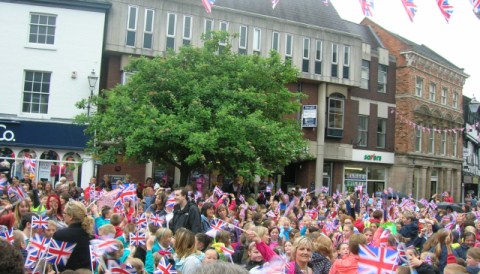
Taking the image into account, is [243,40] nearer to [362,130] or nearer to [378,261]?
[362,130]

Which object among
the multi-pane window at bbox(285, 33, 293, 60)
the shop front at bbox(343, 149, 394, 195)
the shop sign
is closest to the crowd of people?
the multi-pane window at bbox(285, 33, 293, 60)

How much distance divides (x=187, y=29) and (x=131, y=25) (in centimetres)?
288

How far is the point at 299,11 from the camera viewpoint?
104ft

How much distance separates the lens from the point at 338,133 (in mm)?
31625

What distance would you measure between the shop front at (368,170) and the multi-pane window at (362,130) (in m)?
0.62

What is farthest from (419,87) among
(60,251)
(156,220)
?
(60,251)

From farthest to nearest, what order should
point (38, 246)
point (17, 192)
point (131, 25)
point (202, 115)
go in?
point (131, 25)
point (202, 115)
point (17, 192)
point (38, 246)

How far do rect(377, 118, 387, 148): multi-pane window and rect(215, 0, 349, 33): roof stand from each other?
6.79m

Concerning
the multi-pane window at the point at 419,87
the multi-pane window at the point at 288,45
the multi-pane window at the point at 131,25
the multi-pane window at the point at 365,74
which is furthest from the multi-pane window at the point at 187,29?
the multi-pane window at the point at 419,87

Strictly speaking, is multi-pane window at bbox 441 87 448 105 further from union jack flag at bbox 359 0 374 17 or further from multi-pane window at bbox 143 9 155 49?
union jack flag at bbox 359 0 374 17

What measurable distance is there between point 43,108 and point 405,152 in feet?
76.3

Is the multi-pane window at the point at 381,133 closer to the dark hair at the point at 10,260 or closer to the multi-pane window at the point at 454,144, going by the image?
the multi-pane window at the point at 454,144

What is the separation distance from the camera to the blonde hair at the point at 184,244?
19.7 feet

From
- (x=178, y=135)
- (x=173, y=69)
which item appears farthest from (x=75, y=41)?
(x=178, y=135)
